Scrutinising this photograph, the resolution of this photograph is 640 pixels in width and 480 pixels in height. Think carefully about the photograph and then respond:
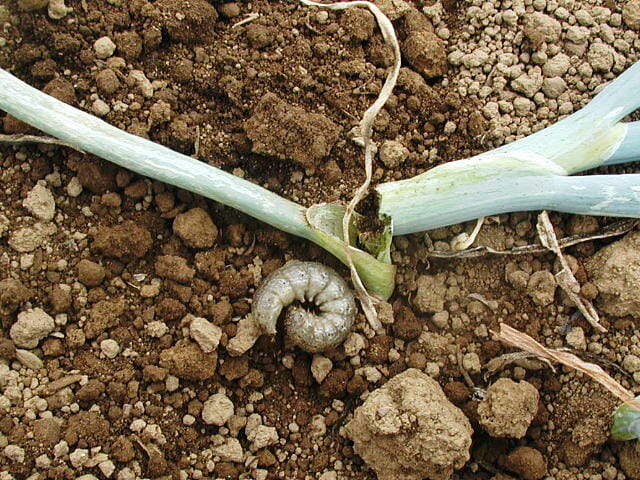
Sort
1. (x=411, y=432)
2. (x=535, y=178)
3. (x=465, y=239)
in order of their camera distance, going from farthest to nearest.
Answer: (x=465, y=239) → (x=535, y=178) → (x=411, y=432)

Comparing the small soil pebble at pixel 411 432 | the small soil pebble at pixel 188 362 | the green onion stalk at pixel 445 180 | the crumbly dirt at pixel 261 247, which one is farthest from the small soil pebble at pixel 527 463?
the small soil pebble at pixel 188 362

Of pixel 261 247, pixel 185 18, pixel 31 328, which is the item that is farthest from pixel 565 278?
pixel 31 328

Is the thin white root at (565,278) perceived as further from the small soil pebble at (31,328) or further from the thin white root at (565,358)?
the small soil pebble at (31,328)

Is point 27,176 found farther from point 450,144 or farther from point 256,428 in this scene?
point 450,144

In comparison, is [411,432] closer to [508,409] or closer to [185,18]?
[508,409]

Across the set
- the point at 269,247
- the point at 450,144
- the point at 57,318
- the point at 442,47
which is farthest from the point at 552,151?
the point at 57,318
